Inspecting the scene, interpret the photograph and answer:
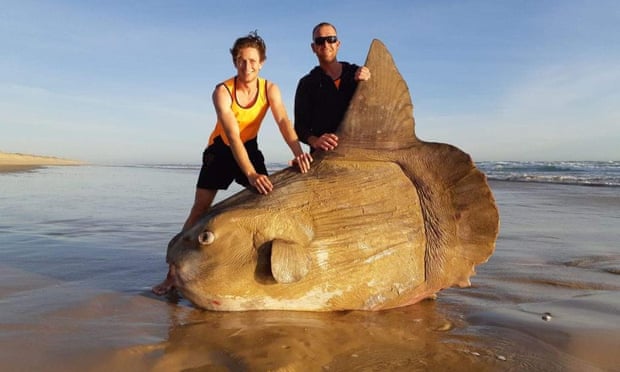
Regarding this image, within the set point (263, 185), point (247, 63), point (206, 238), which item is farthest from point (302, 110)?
point (206, 238)

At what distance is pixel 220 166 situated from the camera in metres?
4.76

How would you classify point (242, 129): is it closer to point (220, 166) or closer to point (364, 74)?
point (220, 166)

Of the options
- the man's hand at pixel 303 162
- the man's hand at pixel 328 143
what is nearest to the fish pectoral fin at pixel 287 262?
the man's hand at pixel 303 162

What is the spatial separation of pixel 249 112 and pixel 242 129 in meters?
0.19

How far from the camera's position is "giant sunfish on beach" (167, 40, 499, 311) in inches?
136

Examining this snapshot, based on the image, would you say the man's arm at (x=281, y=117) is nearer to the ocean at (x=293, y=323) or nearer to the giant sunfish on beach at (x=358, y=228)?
the giant sunfish on beach at (x=358, y=228)

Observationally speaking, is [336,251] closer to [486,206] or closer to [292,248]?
[292,248]

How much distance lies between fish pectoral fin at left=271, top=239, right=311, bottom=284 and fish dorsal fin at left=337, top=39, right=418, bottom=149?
116cm

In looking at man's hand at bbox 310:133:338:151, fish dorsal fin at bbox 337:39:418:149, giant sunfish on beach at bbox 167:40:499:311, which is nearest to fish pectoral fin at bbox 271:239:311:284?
giant sunfish on beach at bbox 167:40:499:311

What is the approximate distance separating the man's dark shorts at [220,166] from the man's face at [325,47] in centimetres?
122

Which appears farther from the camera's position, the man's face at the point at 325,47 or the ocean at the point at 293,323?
the man's face at the point at 325,47

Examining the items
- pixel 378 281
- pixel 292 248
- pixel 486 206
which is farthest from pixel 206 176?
pixel 486 206

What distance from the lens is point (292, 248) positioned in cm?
337

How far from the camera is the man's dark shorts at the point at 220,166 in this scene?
4.71m
